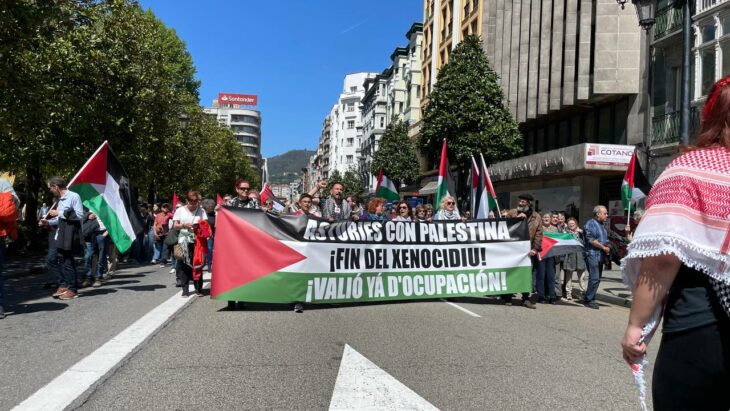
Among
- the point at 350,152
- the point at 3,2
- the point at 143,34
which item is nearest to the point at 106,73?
the point at 143,34

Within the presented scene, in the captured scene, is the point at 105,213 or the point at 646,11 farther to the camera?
the point at 646,11

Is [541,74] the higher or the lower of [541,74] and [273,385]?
the higher

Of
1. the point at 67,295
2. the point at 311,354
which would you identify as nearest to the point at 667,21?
the point at 311,354

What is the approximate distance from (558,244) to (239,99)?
15723 centimetres

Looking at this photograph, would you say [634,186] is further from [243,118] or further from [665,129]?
[243,118]

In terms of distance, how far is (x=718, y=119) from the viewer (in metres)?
2.14

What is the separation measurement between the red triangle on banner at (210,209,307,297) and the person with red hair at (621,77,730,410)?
21.5ft

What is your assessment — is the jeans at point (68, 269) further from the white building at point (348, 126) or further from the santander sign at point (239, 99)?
the santander sign at point (239, 99)

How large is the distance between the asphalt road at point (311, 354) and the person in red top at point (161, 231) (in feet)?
27.4

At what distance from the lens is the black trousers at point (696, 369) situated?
1.96m

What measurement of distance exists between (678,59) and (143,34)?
1989 centimetres

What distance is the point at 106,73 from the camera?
64.8ft

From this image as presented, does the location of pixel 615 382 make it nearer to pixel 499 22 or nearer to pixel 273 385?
pixel 273 385

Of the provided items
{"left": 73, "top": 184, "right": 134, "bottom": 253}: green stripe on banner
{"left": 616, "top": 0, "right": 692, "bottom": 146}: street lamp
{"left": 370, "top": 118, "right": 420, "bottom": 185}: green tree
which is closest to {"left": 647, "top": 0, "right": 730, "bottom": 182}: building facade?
{"left": 616, "top": 0, "right": 692, "bottom": 146}: street lamp
